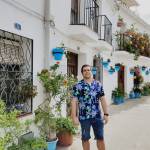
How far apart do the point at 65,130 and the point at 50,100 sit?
0.86 metres

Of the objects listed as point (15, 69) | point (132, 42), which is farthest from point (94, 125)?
point (132, 42)

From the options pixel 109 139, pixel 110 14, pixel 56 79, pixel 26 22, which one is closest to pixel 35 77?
pixel 56 79

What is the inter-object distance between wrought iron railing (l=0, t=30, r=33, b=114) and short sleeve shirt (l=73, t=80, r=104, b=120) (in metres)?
1.41

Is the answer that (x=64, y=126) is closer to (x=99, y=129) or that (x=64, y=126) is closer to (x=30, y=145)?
(x=99, y=129)

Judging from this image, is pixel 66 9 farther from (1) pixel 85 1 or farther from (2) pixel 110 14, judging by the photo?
(2) pixel 110 14

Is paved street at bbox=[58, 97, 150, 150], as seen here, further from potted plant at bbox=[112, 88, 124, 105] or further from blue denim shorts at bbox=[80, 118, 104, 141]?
potted plant at bbox=[112, 88, 124, 105]

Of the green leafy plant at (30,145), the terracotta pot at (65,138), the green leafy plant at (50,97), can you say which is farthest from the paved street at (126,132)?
the green leafy plant at (30,145)

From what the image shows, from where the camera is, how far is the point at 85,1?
1163 cm

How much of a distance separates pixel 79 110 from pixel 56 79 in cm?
169

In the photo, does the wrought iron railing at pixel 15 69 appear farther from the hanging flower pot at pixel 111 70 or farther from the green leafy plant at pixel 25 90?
the hanging flower pot at pixel 111 70

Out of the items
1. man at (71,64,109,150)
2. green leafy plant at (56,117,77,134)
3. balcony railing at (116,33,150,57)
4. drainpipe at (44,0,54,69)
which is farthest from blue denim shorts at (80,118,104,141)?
balcony railing at (116,33,150,57)

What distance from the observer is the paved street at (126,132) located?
794cm

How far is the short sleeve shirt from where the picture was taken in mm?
6148

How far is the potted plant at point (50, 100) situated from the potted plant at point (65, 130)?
21 cm
